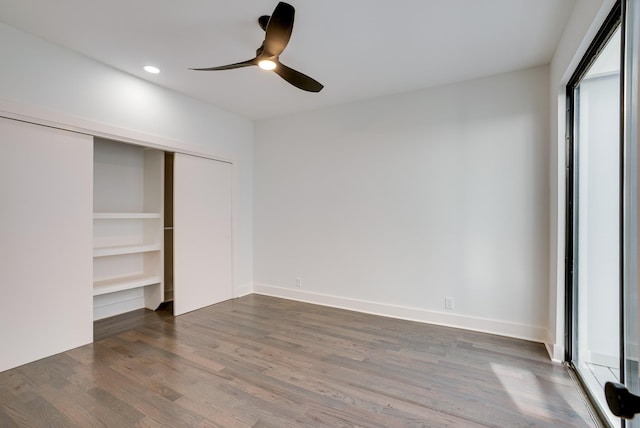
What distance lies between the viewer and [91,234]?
9.53 ft

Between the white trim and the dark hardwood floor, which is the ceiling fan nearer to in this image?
the dark hardwood floor

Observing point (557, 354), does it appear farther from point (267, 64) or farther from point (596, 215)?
point (267, 64)

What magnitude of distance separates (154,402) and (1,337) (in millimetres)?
1480

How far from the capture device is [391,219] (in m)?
3.67

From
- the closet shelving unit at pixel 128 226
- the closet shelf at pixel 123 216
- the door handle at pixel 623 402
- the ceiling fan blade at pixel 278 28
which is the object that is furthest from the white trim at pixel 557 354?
the closet shelf at pixel 123 216

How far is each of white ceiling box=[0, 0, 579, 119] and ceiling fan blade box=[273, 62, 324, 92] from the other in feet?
1.17

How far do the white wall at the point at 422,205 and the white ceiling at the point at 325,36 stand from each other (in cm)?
44

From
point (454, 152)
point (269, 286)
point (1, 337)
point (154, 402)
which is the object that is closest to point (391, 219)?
point (454, 152)

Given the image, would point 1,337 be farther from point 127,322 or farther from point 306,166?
point 306,166

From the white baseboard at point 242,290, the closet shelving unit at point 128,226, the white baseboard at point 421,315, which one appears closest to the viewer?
the white baseboard at point 421,315

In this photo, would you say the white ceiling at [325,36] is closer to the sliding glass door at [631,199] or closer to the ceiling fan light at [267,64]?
the ceiling fan light at [267,64]

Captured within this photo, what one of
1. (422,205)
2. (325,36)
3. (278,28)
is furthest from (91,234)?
(422,205)

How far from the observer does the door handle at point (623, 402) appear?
2.05ft

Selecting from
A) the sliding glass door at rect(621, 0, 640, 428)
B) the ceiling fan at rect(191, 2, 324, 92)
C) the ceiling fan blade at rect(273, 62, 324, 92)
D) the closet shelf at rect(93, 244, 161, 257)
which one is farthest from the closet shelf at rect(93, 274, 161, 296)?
the sliding glass door at rect(621, 0, 640, 428)
